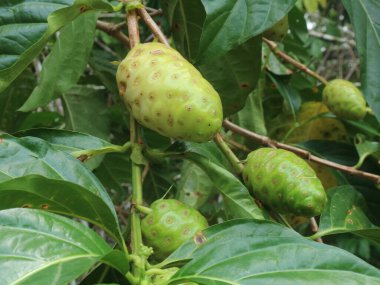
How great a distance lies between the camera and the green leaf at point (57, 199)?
0.73 m

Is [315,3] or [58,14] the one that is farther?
[315,3]

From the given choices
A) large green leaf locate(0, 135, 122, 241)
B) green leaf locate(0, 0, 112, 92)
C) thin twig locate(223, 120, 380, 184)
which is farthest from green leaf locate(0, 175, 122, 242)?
thin twig locate(223, 120, 380, 184)

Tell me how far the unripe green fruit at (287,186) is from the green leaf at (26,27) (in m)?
0.41

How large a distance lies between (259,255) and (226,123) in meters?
0.65

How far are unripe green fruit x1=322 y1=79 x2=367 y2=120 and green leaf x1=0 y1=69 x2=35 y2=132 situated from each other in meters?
0.87

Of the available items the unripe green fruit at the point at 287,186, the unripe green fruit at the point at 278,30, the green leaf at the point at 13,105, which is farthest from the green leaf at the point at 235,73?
the green leaf at the point at 13,105

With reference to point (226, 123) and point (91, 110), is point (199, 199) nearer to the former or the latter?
point (226, 123)

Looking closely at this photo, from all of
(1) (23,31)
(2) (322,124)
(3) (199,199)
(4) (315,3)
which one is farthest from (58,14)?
(4) (315,3)

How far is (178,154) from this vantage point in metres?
1.02

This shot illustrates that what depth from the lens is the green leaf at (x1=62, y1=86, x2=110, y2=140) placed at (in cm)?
155

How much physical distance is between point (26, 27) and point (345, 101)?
2.62ft

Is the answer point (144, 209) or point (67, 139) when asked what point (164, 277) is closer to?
point (144, 209)

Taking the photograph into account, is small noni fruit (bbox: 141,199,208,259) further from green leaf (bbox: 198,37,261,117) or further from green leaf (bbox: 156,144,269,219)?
green leaf (bbox: 198,37,261,117)

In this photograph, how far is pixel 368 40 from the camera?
109cm
